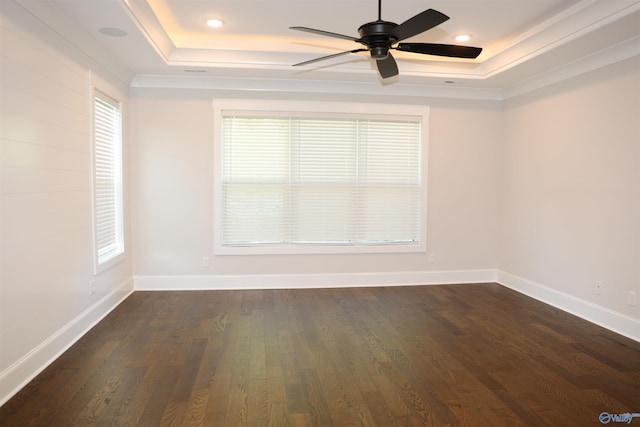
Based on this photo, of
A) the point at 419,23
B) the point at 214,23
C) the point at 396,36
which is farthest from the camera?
the point at 214,23

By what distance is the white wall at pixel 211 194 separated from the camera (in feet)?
16.5

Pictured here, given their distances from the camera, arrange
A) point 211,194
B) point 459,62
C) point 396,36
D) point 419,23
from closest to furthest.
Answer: point 419,23 < point 396,36 < point 459,62 < point 211,194

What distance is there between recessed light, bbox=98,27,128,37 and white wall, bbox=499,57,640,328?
168 inches

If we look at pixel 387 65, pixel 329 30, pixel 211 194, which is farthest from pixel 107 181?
pixel 387 65

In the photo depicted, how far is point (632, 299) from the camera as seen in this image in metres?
3.70

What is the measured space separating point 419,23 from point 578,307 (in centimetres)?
333

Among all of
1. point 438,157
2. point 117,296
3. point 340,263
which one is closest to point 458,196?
point 438,157

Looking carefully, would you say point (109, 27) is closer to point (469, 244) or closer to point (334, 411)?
point (334, 411)

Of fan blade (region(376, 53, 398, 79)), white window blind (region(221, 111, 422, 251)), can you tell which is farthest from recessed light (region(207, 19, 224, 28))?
fan blade (region(376, 53, 398, 79))

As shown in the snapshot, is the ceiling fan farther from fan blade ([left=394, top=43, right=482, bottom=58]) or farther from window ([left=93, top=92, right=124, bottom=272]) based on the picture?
window ([left=93, top=92, right=124, bottom=272])

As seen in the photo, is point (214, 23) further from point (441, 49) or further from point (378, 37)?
point (441, 49)

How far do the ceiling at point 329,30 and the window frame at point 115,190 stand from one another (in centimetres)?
44

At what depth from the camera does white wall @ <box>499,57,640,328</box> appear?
12.4 ft

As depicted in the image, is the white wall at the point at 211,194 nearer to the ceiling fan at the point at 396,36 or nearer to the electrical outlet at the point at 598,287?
the electrical outlet at the point at 598,287
